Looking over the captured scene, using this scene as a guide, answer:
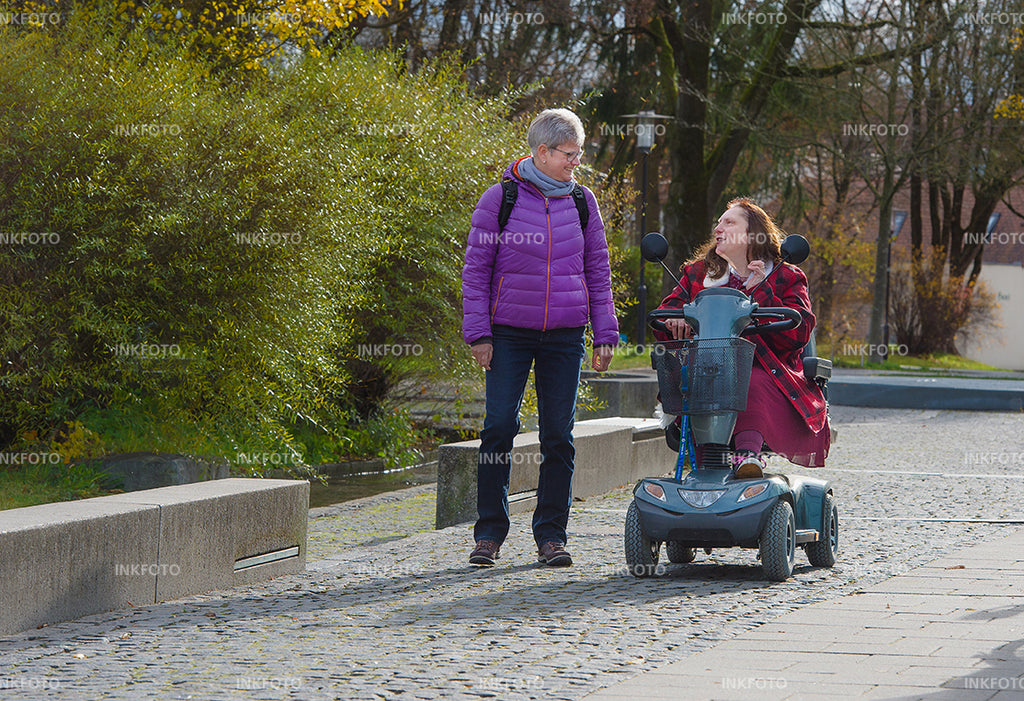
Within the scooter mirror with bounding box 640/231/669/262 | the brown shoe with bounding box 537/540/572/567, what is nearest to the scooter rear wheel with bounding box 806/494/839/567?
the brown shoe with bounding box 537/540/572/567

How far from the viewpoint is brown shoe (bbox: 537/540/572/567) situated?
6207 millimetres

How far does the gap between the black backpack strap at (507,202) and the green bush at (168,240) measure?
2.31 m

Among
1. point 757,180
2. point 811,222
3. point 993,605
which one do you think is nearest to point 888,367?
point 757,180

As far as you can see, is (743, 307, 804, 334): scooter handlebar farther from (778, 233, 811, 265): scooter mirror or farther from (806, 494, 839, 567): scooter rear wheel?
(806, 494, 839, 567): scooter rear wheel

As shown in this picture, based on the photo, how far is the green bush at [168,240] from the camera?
738 cm

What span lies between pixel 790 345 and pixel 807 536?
2.74ft

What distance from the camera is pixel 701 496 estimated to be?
19.0ft

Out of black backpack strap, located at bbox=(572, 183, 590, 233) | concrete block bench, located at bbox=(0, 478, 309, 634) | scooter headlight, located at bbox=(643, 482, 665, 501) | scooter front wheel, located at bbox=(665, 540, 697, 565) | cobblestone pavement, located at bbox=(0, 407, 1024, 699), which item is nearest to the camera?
cobblestone pavement, located at bbox=(0, 407, 1024, 699)

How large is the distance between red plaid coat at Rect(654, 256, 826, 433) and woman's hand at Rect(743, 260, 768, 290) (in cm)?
4

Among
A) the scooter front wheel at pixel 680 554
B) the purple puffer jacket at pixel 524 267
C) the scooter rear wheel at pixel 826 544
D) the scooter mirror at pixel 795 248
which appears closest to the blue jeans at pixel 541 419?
the purple puffer jacket at pixel 524 267

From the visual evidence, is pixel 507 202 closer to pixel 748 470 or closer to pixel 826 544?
pixel 748 470

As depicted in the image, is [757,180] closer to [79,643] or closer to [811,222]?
[811,222]

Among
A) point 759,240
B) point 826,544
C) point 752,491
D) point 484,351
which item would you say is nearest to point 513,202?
point 484,351

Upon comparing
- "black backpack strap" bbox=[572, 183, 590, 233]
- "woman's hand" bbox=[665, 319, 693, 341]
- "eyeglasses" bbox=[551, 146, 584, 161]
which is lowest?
"woman's hand" bbox=[665, 319, 693, 341]
